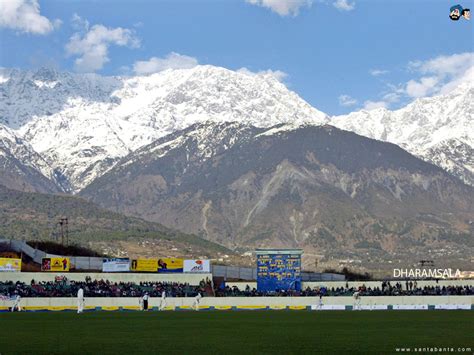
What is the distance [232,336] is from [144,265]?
270 feet

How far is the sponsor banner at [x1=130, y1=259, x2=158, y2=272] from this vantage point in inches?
5133

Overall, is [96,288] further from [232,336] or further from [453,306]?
[232,336]

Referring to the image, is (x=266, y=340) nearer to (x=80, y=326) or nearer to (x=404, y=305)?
(x=80, y=326)

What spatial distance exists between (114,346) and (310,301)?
194 ft

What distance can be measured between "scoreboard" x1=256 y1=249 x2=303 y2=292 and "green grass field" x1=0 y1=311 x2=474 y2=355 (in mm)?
45717

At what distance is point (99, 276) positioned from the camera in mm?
123562

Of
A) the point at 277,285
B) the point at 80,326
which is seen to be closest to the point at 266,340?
the point at 80,326

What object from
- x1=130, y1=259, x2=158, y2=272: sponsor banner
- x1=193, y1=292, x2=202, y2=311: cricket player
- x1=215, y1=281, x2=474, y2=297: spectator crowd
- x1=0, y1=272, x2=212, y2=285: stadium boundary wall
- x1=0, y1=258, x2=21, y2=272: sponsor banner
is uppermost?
x1=130, y1=259, x2=158, y2=272: sponsor banner

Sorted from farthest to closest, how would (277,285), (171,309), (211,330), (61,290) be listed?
1. (277,285)
2. (61,290)
3. (171,309)
4. (211,330)

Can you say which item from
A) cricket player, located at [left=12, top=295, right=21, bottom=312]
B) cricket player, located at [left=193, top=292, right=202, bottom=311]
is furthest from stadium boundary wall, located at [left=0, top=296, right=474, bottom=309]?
cricket player, located at [left=12, top=295, right=21, bottom=312]

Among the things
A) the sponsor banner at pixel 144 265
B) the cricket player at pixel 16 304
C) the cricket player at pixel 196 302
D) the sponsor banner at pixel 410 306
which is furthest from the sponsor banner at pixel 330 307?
the sponsor banner at pixel 144 265

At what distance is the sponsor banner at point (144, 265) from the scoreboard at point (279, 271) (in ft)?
74.3

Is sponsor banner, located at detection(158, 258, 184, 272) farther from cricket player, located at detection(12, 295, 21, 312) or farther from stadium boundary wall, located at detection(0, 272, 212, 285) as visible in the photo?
cricket player, located at detection(12, 295, 21, 312)

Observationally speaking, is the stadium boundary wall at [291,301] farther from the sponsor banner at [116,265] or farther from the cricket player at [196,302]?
the sponsor banner at [116,265]
